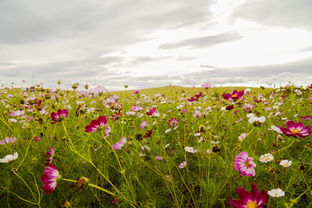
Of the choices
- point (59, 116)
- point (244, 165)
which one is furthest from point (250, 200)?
point (59, 116)

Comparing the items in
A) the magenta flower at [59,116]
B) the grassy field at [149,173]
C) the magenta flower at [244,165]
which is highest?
the magenta flower at [59,116]

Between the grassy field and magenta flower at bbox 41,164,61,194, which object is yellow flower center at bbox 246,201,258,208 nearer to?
the grassy field

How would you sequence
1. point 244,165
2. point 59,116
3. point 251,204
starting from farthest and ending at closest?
point 59,116 < point 244,165 < point 251,204

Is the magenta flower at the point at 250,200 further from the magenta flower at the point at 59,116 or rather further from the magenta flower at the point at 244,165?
the magenta flower at the point at 59,116

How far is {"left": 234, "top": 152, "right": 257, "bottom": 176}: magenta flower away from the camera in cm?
101

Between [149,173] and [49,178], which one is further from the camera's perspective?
[149,173]

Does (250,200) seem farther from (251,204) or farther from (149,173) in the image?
(149,173)

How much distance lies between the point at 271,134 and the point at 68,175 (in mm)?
2021

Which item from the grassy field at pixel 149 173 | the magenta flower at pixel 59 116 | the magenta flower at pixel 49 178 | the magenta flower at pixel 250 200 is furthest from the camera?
the magenta flower at pixel 59 116

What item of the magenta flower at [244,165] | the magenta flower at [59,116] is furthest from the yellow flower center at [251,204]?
the magenta flower at [59,116]

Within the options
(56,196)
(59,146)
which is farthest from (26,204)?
(59,146)

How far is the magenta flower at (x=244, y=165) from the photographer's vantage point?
3.32 ft

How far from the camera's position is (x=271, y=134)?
2221 mm

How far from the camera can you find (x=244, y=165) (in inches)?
41.2
